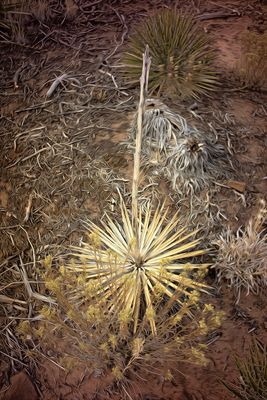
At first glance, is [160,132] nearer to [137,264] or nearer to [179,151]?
[179,151]

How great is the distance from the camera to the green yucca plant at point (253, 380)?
6.49 ft

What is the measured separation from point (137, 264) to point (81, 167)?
977 mm

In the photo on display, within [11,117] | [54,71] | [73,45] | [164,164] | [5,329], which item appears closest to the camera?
[5,329]

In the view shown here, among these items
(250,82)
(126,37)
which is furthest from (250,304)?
(126,37)

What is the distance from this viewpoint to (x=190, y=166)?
2879mm

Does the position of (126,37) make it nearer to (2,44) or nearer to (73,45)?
(73,45)

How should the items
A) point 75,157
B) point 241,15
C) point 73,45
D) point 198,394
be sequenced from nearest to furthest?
point 198,394
point 75,157
point 73,45
point 241,15

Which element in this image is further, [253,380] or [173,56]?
[173,56]

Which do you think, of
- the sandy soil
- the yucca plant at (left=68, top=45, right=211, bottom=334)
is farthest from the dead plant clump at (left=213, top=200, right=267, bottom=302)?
the yucca plant at (left=68, top=45, right=211, bottom=334)

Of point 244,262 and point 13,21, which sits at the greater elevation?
point 13,21

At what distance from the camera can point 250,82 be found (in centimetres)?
354

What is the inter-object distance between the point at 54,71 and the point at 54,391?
2.57 metres

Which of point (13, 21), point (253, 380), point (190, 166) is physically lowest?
point (253, 380)

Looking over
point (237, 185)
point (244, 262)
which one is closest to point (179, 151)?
point (237, 185)
